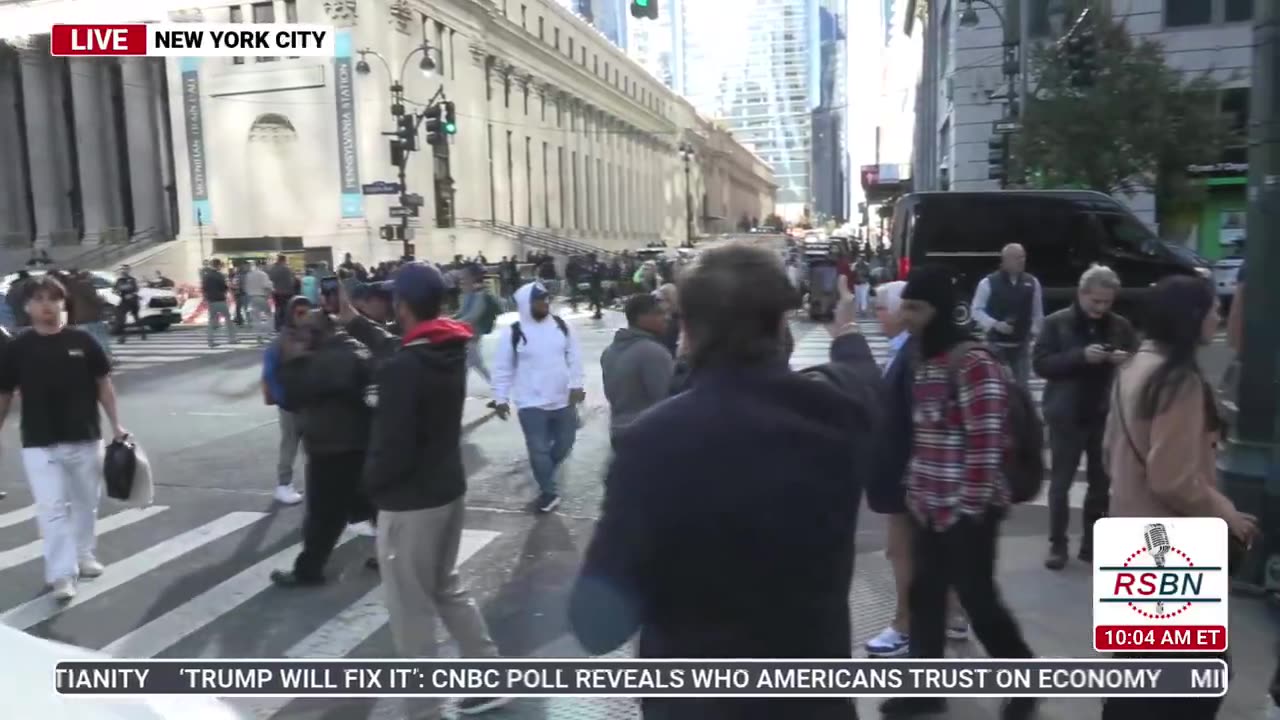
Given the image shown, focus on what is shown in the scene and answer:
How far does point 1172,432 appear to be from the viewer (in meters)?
3.19

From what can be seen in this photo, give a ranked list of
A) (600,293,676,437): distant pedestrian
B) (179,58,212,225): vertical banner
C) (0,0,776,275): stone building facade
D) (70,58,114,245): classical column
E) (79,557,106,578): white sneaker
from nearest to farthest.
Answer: (600,293,676,437): distant pedestrian
(79,557,106,578): white sneaker
(0,0,776,275): stone building facade
(179,58,212,225): vertical banner
(70,58,114,245): classical column

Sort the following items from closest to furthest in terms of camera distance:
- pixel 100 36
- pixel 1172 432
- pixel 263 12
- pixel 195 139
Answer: pixel 1172 432, pixel 100 36, pixel 263 12, pixel 195 139

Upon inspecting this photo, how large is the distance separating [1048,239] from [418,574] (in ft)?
42.6

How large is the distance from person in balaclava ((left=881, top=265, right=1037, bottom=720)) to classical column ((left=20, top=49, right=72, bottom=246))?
4899 centimetres

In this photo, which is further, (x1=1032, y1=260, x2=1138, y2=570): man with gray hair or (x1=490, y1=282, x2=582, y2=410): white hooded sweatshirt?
(x1=490, y1=282, x2=582, y2=410): white hooded sweatshirt

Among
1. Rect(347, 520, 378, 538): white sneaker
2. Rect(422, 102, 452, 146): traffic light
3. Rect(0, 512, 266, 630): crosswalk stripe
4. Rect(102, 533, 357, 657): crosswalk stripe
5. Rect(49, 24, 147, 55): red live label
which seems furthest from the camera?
Rect(422, 102, 452, 146): traffic light

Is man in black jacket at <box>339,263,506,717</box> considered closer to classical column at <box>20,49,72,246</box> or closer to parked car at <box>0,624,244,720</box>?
parked car at <box>0,624,244,720</box>

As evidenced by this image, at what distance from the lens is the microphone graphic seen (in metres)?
3.35

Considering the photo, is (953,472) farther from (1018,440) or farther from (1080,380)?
(1080,380)

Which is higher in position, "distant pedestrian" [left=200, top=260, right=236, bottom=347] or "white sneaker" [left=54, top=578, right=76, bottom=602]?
"distant pedestrian" [left=200, top=260, right=236, bottom=347]

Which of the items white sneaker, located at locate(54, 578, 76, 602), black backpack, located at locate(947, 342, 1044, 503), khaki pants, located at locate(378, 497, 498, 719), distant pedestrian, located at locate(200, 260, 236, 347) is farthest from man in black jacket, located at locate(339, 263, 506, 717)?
distant pedestrian, located at locate(200, 260, 236, 347)

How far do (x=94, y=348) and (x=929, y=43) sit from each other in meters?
45.0

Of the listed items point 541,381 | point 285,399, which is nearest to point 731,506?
point 285,399

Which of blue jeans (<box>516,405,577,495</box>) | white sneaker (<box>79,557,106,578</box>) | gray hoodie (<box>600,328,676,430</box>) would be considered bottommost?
white sneaker (<box>79,557,106,578</box>)
